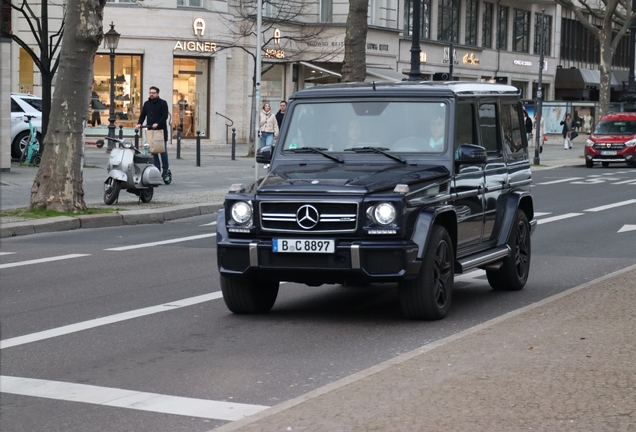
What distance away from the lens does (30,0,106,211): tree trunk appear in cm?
1861

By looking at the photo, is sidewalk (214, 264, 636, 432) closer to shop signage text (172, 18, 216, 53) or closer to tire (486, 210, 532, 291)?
tire (486, 210, 532, 291)

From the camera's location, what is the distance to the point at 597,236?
17.3 m

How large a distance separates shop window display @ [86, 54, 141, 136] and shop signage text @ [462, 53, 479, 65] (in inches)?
1018

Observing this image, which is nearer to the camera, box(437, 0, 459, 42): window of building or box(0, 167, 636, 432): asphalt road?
box(0, 167, 636, 432): asphalt road

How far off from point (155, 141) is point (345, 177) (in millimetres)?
15239

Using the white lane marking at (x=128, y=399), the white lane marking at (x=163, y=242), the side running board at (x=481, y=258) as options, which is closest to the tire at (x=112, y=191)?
the white lane marking at (x=163, y=242)

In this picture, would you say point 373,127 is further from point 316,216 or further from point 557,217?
point 557,217

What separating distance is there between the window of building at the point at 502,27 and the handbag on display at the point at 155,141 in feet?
166

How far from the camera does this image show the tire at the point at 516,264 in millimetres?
11297

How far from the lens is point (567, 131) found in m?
58.6

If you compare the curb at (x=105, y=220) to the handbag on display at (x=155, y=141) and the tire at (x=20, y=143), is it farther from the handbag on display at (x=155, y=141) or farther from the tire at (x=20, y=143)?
the tire at (x=20, y=143)

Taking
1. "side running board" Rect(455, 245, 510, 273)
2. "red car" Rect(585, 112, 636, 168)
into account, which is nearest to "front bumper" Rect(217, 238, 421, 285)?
"side running board" Rect(455, 245, 510, 273)

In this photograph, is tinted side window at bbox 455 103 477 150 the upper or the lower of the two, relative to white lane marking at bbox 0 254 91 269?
upper

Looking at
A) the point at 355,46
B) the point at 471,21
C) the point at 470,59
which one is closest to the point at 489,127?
the point at 355,46
